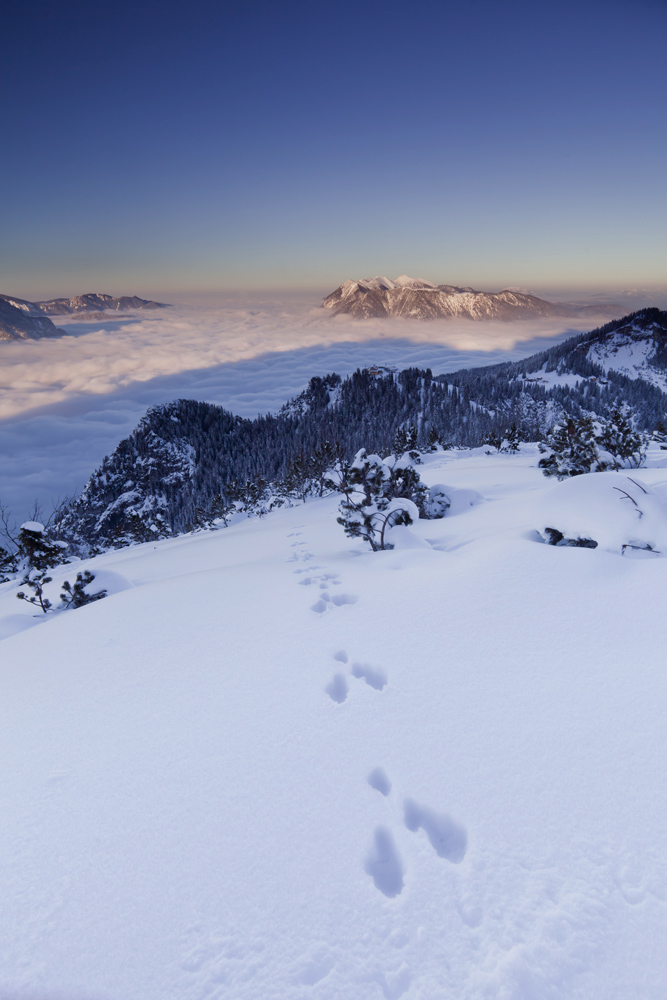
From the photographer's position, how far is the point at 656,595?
5.86m

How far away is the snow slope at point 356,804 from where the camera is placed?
2482 mm

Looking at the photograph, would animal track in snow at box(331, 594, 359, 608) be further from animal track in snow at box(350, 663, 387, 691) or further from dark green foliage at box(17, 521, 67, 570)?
dark green foliage at box(17, 521, 67, 570)

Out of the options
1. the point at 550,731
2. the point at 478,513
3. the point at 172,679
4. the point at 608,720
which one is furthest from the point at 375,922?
the point at 478,513

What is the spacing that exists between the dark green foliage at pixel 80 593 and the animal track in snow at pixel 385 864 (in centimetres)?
1348

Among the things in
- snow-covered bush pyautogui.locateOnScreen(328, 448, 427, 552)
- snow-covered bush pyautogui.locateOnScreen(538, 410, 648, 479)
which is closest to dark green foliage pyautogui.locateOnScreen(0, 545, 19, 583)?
snow-covered bush pyautogui.locateOnScreen(328, 448, 427, 552)

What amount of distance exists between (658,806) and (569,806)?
64 cm

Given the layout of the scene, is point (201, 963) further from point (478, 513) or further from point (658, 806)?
point (478, 513)

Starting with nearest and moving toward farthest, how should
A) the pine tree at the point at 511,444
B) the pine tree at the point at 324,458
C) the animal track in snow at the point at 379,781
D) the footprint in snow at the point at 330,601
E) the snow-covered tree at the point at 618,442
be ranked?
the animal track in snow at the point at 379,781 < the footprint in snow at the point at 330,601 < the snow-covered tree at the point at 618,442 < the pine tree at the point at 511,444 < the pine tree at the point at 324,458

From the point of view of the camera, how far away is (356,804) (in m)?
3.46

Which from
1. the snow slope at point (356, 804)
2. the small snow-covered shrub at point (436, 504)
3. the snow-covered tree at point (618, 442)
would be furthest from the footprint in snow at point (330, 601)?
the snow-covered tree at point (618, 442)

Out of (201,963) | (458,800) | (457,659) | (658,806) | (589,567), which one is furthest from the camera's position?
(589,567)

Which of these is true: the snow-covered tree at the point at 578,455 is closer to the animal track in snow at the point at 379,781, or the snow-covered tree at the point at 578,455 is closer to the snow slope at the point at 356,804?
the snow slope at the point at 356,804

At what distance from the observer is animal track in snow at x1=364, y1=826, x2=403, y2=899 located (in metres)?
2.89

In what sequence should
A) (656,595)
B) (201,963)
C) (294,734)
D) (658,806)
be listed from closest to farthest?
(201,963) < (658,806) < (294,734) < (656,595)
